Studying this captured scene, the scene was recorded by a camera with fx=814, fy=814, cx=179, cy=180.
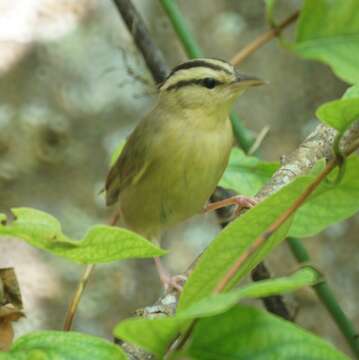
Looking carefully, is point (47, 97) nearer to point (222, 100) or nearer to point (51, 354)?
point (222, 100)

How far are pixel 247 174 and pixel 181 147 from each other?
0.51 m

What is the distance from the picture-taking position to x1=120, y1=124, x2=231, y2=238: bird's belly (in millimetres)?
2359

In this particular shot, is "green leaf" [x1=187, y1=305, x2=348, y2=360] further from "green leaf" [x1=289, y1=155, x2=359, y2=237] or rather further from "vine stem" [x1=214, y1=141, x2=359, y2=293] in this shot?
"green leaf" [x1=289, y1=155, x2=359, y2=237]

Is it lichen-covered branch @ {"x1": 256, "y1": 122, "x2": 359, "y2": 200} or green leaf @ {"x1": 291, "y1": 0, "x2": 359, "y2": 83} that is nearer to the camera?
green leaf @ {"x1": 291, "y1": 0, "x2": 359, "y2": 83}

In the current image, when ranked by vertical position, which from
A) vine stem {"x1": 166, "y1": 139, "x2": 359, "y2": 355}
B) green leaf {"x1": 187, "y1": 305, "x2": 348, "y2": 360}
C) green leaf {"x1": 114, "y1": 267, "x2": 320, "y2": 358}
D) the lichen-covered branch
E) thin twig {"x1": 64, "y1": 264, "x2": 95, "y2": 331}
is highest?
green leaf {"x1": 114, "y1": 267, "x2": 320, "y2": 358}

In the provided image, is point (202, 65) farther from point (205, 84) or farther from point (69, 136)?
point (69, 136)

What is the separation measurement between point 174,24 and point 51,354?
4.66ft

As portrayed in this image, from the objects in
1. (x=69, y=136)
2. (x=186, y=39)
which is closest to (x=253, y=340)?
(x=186, y=39)

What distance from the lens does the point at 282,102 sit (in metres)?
3.83

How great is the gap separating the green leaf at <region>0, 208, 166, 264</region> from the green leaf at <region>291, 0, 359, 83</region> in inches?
13.6

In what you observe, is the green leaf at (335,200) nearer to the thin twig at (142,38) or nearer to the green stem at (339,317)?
the green stem at (339,317)

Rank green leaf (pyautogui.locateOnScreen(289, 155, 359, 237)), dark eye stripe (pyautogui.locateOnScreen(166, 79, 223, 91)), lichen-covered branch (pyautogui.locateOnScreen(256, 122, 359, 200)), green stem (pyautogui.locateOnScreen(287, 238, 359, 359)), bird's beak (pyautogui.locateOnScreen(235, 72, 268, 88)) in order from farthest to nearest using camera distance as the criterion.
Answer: dark eye stripe (pyautogui.locateOnScreen(166, 79, 223, 91))
bird's beak (pyautogui.locateOnScreen(235, 72, 268, 88))
green stem (pyautogui.locateOnScreen(287, 238, 359, 359))
lichen-covered branch (pyautogui.locateOnScreen(256, 122, 359, 200))
green leaf (pyautogui.locateOnScreen(289, 155, 359, 237))

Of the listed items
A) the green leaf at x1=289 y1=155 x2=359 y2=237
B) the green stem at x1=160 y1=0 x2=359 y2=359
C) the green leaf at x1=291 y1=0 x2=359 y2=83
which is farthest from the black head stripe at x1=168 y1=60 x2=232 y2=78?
the green leaf at x1=289 y1=155 x2=359 y2=237

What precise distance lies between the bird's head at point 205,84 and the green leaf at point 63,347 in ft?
5.13
